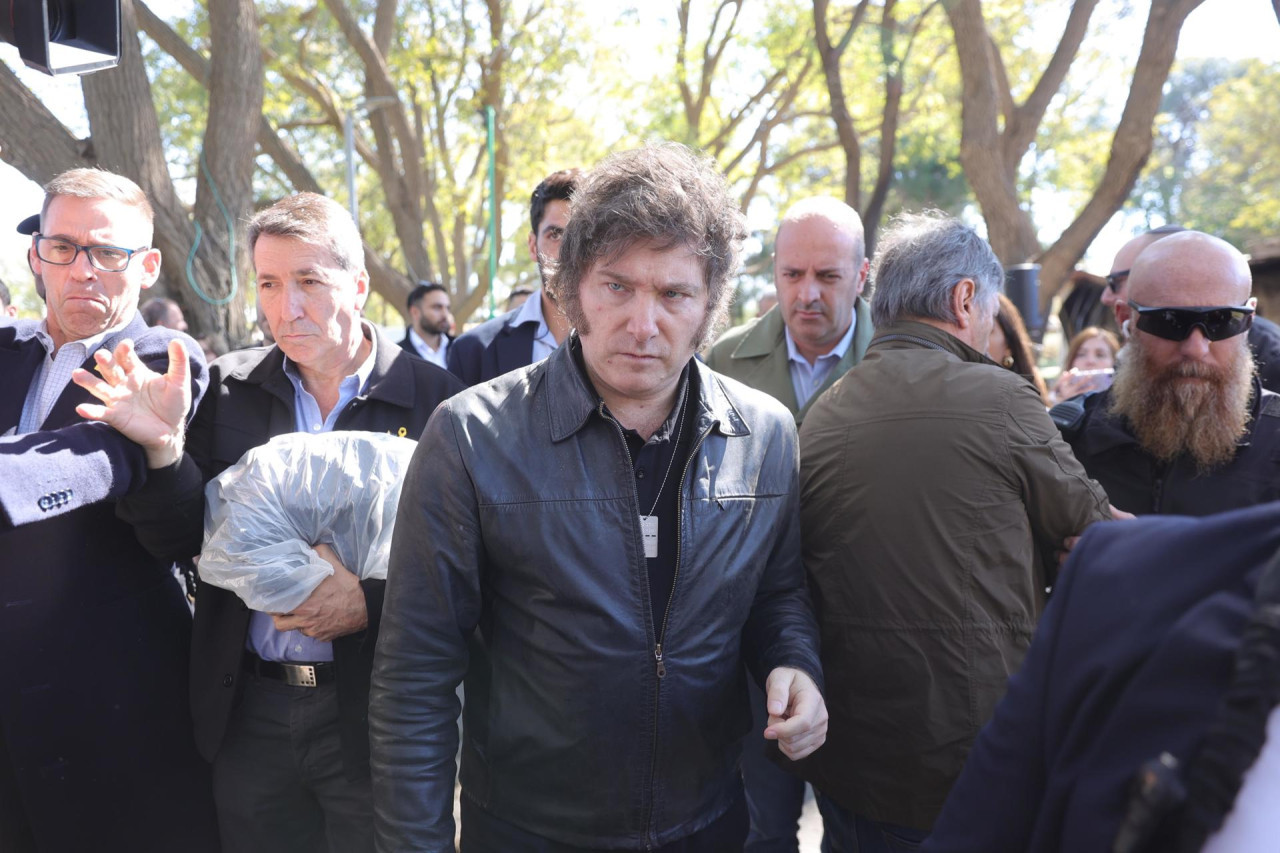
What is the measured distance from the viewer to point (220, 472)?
8.17ft

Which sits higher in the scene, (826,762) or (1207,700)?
(1207,700)

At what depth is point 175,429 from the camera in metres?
2.26

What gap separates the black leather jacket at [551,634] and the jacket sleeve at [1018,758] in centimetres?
90

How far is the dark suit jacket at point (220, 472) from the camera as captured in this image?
231 centimetres

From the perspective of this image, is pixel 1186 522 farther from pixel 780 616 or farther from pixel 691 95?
pixel 691 95

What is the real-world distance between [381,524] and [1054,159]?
28.9m

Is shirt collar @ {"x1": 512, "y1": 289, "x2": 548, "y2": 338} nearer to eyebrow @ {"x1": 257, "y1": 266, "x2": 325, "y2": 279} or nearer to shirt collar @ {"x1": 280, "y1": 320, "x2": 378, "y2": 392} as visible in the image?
shirt collar @ {"x1": 280, "y1": 320, "x2": 378, "y2": 392}

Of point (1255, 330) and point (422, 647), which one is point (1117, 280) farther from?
point (422, 647)

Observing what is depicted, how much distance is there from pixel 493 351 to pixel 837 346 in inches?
53.7

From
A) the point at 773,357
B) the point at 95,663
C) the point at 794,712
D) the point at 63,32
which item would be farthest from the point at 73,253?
the point at 773,357

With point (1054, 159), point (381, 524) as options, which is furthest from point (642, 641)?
point (1054, 159)

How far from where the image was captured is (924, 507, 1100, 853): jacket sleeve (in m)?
1.06

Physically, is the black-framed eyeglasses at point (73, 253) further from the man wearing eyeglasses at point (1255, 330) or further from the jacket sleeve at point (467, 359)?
the man wearing eyeglasses at point (1255, 330)

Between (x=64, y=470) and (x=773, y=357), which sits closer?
(x=64, y=470)
